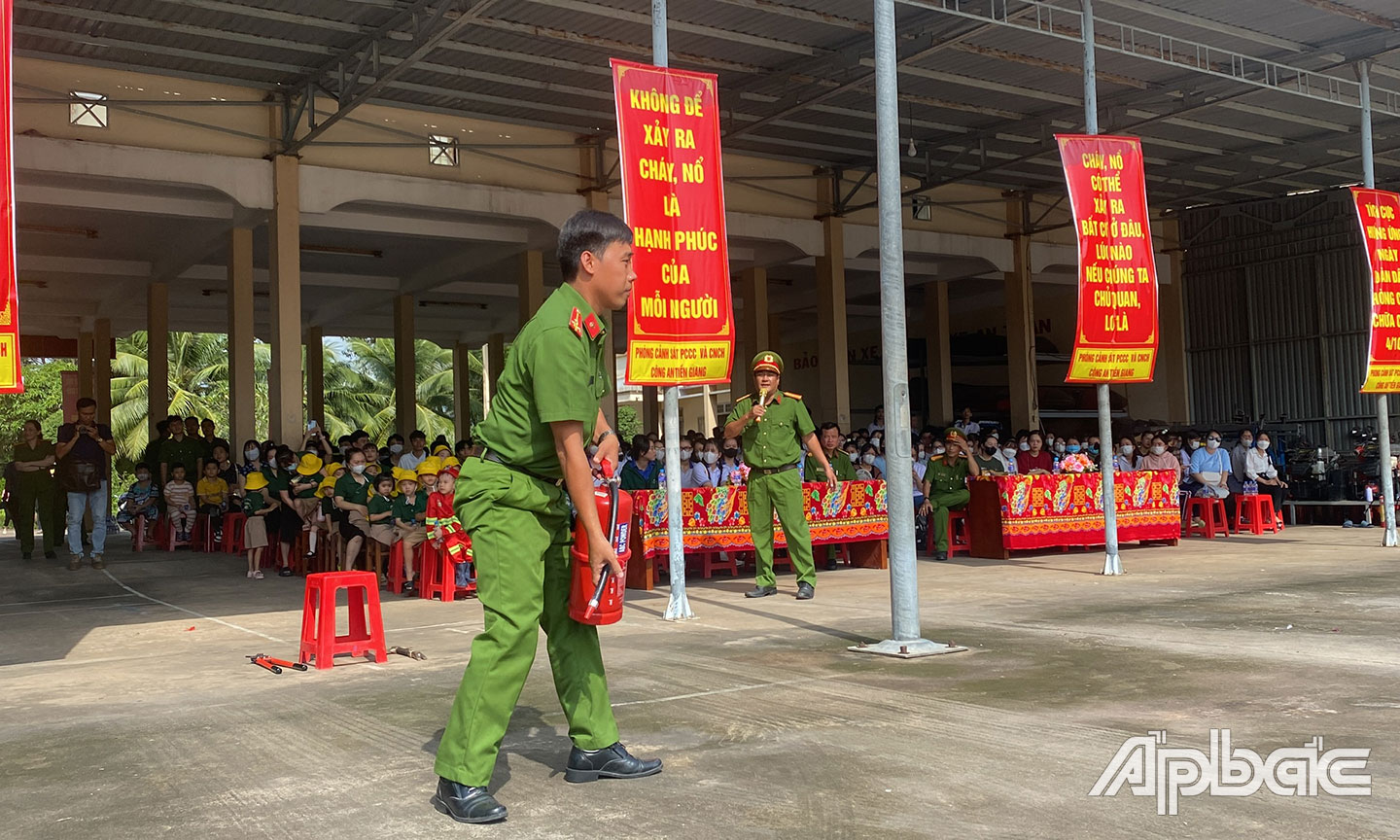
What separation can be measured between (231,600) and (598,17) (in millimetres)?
7794

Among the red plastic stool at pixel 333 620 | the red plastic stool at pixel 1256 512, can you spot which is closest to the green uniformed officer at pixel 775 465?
the red plastic stool at pixel 333 620

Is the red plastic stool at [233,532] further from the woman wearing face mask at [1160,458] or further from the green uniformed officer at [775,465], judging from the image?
the woman wearing face mask at [1160,458]

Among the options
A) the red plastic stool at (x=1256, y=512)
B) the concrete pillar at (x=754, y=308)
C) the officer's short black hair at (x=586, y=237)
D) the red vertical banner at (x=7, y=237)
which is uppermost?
the concrete pillar at (x=754, y=308)

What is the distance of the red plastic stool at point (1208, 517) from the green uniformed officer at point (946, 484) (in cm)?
400

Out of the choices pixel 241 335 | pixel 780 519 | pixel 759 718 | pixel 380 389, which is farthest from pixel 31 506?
pixel 380 389

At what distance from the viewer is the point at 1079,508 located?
13.3 meters

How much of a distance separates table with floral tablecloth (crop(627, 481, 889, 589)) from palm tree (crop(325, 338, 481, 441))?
23.0 metres

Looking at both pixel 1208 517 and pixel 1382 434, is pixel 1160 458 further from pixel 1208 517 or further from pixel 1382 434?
pixel 1382 434

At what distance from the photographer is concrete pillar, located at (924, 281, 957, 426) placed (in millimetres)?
26500

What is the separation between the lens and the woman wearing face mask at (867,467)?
14.4 metres

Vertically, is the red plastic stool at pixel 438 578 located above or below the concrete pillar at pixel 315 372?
below

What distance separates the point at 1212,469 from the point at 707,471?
21.6 feet

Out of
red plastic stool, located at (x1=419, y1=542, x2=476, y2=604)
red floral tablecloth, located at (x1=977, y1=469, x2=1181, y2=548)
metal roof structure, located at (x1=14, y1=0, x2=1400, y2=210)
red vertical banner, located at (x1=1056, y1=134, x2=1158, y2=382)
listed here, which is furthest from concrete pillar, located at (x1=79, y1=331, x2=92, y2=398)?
red vertical banner, located at (x1=1056, y1=134, x2=1158, y2=382)

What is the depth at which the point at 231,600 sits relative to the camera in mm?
10383
